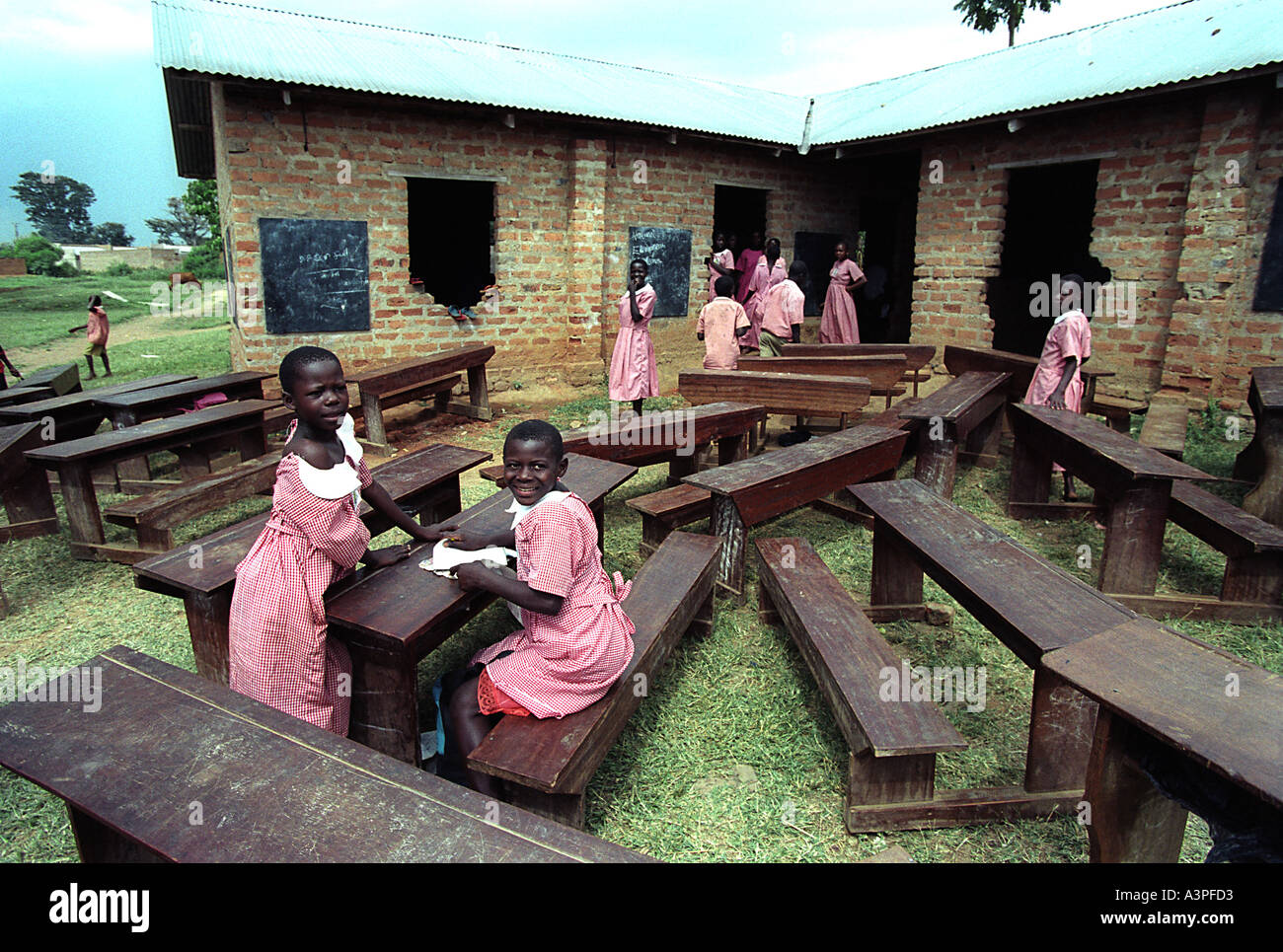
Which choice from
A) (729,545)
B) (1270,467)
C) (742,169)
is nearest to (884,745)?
(729,545)

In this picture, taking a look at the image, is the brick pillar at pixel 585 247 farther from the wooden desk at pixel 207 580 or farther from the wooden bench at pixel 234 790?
the wooden bench at pixel 234 790

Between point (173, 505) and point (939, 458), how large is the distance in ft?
16.5

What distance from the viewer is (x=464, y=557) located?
2.71 metres

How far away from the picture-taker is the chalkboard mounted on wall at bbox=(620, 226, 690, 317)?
10344 millimetres

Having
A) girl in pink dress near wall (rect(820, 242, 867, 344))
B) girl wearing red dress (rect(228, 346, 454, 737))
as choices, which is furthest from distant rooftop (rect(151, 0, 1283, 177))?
girl wearing red dress (rect(228, 346, 454, 737))

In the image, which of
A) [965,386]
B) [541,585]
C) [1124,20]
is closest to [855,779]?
[541,585]

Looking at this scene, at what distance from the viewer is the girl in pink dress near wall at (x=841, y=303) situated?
387 inches

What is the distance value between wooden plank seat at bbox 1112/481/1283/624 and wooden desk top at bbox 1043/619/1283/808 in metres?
2.29

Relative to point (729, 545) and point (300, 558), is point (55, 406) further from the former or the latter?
point (729, 545)

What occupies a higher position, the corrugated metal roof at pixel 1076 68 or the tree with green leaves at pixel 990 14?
the tree with green leaves at pixel 990 14

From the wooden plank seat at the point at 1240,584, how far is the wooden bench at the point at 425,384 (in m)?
6.28

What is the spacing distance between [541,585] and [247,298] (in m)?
6.96

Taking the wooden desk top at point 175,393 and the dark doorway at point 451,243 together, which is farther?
the dark doorway at point 451,243

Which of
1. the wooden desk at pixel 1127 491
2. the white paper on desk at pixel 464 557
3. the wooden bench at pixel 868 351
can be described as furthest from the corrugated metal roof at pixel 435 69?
the wooden desk at pixel 1127 491
